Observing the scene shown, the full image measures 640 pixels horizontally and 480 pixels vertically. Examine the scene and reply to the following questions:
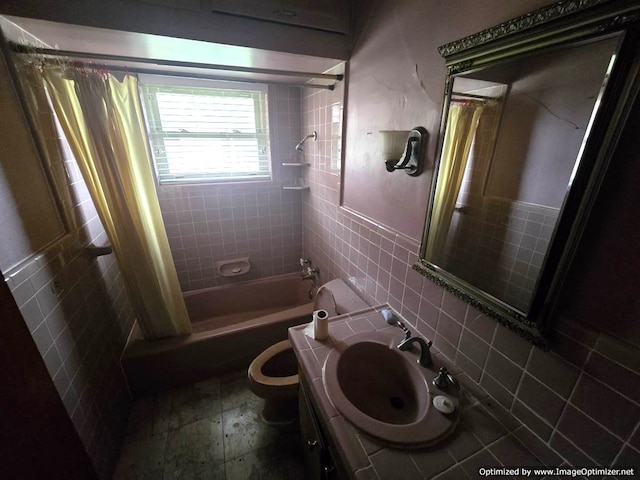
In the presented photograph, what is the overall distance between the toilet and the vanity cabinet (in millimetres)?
328

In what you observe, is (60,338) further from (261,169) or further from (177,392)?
(261,169)

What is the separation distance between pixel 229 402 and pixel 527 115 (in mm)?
2189

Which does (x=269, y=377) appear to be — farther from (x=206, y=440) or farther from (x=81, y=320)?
(x=81, y=320)

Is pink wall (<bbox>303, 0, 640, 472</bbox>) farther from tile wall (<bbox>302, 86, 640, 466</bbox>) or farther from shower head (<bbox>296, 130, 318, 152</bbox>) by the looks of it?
shower head (<bbox>296, 130, 318, 152</bbox>)

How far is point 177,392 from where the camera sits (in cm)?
184

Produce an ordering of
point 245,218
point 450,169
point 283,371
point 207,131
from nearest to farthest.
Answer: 1. point 450,169
2. point 283,371
3. point 207,131
4. point 245,218

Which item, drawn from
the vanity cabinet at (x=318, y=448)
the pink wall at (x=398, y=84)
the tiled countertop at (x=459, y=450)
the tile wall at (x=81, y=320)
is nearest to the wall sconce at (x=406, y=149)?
the pink wall at (x=398, y=84)

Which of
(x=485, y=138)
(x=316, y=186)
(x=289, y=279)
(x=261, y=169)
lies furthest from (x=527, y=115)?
(x=289, y=279)

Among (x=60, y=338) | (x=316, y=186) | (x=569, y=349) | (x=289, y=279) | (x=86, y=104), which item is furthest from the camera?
(x=289, y=279)

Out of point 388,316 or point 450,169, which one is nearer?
point 450,169

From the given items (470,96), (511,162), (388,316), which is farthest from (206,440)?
(470,96)

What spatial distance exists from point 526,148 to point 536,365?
24.5 inches

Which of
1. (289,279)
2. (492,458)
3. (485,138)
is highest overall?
(485,138)

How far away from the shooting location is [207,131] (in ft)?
7.22
